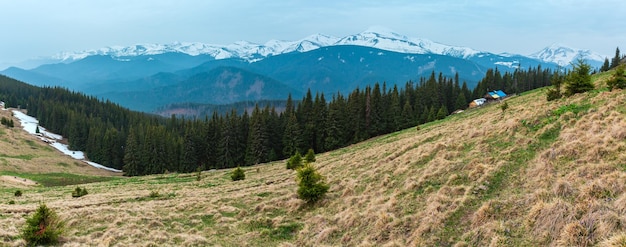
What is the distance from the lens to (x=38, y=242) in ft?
46.3

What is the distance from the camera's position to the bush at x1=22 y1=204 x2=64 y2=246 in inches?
553

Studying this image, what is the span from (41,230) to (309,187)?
41.8 feet

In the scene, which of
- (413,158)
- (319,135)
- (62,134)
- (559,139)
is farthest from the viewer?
(62,134)

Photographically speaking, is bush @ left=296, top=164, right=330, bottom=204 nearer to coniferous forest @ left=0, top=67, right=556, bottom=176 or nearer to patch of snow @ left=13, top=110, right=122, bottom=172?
coniferous forest @ left=0, top=67, right=556, bottom=176

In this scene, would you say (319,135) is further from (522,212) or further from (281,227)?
(522,212)

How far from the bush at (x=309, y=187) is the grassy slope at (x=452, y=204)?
62 centimetres

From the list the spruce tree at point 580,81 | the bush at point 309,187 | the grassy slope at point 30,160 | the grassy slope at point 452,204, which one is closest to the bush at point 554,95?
the spruce tree at point 580,81

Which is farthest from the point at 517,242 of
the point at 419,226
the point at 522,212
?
the point at 419,226

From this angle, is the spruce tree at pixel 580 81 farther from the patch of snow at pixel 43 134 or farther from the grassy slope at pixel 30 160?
the patch of snow at pixel 43 134

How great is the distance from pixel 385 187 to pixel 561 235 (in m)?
Result: 9.58

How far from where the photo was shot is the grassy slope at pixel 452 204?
10297 millimetres

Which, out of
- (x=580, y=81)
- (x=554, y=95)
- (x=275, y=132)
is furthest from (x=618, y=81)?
(x=275, y=132)

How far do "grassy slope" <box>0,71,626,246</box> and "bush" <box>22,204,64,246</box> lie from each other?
635 millimetres

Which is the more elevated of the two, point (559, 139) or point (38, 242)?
point (559, 139)
